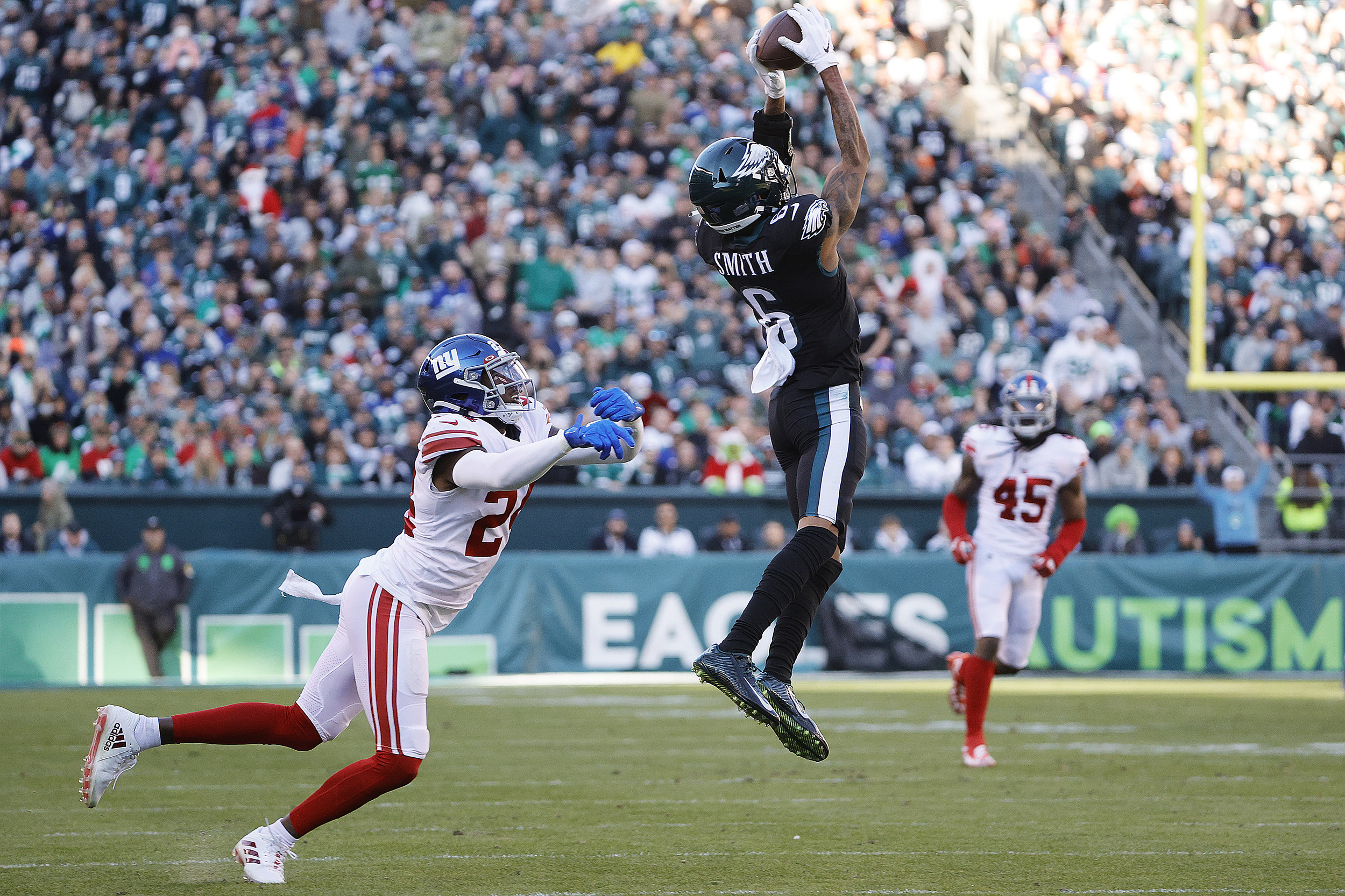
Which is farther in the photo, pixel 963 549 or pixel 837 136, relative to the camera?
pixel 963 549

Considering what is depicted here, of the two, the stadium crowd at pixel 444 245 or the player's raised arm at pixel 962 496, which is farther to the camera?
the stadium crowd at pixel 444 245

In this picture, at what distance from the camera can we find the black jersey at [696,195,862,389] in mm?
5547

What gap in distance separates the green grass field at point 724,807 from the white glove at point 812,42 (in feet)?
8.77

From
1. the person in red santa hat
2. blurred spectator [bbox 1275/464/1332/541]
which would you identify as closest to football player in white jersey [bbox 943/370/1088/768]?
blurred spectator [bbox 1275/464/1332/541]

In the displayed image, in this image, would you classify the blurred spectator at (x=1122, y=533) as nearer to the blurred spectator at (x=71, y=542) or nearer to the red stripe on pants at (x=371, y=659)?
the blurred spectator at (x=71, y=542)

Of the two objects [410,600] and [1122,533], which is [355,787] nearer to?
[410,600]

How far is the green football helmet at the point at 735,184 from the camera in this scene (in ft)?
18.1

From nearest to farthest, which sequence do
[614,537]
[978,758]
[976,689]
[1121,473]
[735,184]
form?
[735,184] < [978,758] < [976,689] < [614,537] < [1121,473]

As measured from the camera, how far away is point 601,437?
5.03m

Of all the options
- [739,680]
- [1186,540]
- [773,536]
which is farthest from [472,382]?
[1186,540]

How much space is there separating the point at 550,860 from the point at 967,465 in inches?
174

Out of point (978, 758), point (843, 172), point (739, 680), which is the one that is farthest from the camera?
point (978, 758)

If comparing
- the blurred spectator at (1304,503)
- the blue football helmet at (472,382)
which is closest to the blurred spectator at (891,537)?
the blurred spectator at (1304,503)

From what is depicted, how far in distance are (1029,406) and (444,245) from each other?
380 inches
